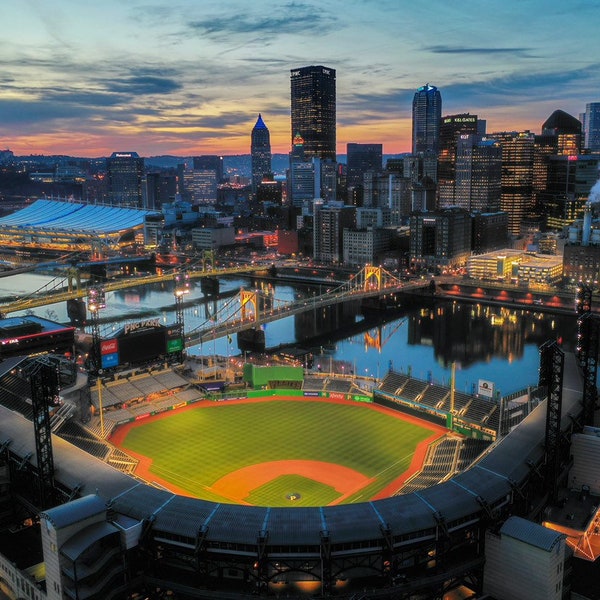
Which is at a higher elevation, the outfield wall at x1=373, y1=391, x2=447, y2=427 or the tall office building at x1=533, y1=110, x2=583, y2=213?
the tall office building at x1=533, y1=110, x2=583, y2=213

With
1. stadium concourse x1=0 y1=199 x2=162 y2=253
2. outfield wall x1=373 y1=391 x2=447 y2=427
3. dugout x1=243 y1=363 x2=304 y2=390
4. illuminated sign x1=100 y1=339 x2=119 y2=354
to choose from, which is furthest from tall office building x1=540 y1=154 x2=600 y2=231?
illuminated sign x1=100 y1=339 x2=119 y2=354

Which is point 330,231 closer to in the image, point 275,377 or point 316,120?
point 275,377

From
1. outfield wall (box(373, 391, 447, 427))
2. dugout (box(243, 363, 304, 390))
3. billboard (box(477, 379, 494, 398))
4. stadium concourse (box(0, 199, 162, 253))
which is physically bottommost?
outfield wall (box(373, 391, 447, 427))

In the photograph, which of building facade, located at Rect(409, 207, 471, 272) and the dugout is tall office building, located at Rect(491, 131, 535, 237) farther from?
the dugout

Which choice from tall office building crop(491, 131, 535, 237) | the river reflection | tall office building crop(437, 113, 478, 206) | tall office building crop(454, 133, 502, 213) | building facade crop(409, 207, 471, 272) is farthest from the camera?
tall office building crop(437, 113, 478, 206)

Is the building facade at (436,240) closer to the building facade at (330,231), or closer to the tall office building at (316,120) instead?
the building facade at (330,231)

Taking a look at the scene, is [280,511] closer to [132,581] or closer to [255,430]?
[132,581]

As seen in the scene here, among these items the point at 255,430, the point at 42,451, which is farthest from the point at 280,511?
the point at 255,430

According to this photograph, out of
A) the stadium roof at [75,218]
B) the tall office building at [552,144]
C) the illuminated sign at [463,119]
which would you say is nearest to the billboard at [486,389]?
→ the stadium roof at [75,218]
